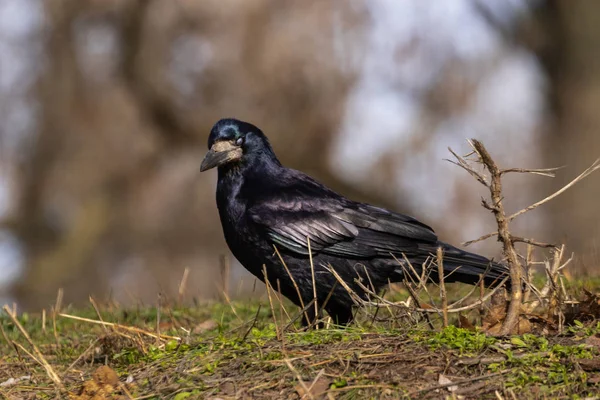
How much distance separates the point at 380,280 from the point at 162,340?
1.62 metres

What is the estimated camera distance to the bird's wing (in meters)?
5.71

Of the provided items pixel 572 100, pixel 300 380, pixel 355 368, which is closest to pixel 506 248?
Answer: pixel 355 368

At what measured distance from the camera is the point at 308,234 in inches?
226

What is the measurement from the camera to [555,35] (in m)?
13.8

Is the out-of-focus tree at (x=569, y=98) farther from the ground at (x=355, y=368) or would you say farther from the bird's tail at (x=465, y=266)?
the ground at (x=355, y=368)

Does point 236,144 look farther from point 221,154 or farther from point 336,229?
point 336,229

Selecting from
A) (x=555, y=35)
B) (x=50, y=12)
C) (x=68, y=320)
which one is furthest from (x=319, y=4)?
(x=68, y=320)

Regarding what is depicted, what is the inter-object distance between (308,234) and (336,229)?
0.20 meters

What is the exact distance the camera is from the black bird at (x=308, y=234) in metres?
5.65

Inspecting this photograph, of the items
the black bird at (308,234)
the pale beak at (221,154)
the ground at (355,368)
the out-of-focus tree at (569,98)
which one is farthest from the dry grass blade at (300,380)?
the out-of-focus tree at (569,98)

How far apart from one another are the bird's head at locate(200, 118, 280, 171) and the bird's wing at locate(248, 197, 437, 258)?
48cm

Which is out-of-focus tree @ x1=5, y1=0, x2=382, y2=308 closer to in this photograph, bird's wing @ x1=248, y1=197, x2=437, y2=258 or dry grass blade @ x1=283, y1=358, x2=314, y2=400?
bird's wing @ x1=248, y1=197, x2=437, y2=258

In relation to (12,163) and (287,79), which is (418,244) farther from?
(12,163)

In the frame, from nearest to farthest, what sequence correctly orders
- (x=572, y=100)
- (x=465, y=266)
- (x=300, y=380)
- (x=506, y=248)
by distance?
(x=300, y=380)
(x=506, y=248)
(x=465, y=266)
(x=572, y=100)
